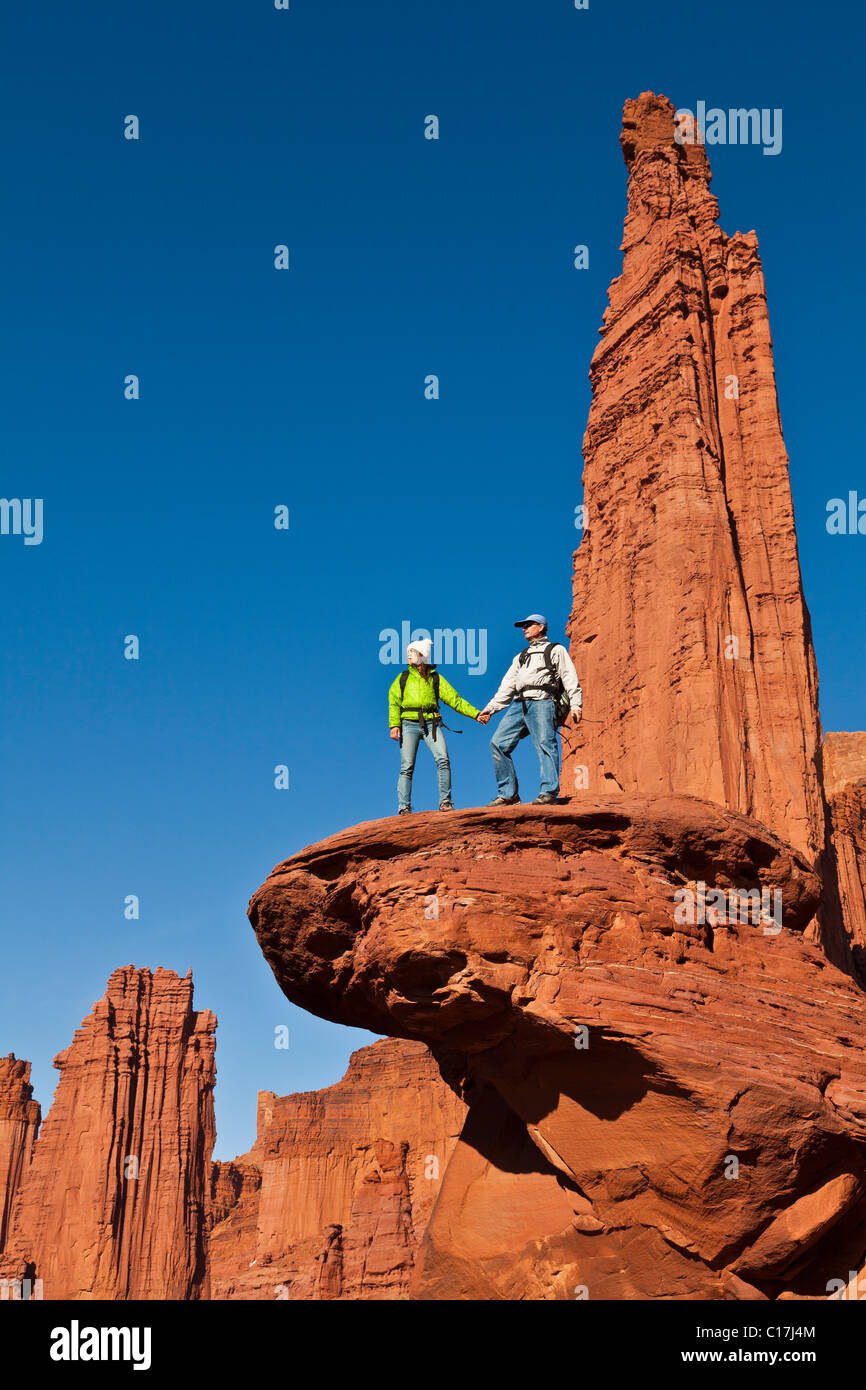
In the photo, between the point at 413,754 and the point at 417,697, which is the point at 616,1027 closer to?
the point at 413,754

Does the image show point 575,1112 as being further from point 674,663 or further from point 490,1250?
point 674,663

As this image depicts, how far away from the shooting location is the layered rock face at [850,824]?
3247cm

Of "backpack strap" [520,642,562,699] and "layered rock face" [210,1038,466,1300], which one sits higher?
"backpack strap" [520,642,562,699]

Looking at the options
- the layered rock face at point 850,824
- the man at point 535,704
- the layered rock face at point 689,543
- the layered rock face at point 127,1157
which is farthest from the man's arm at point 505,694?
the layered rock face at point 127,1157

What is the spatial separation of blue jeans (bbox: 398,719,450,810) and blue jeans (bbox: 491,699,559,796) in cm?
63

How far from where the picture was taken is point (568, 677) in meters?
14.3

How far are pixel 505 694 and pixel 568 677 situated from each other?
801mm

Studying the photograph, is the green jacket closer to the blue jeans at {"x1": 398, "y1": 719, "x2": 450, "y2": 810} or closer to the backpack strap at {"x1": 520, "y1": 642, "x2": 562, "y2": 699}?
the blue jeans at {"x1": 398, "y1": 719, "x2": 450, "y2": 810}

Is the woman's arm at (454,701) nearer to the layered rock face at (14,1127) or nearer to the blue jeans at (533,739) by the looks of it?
the blue jeans at (533,739)

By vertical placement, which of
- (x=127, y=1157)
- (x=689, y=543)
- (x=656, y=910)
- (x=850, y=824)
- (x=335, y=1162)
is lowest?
(x=335, y=1162)

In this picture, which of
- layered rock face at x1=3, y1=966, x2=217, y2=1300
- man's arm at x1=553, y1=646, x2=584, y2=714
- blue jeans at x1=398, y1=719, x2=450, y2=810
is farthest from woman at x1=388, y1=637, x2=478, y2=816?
layered rock face at x1=3, y1=966, x2=217, y2=1300

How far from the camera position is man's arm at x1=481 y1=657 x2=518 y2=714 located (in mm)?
14484


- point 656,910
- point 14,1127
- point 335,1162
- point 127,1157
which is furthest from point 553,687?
point 14,1127

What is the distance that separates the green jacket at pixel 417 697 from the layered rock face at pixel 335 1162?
1468 inches
